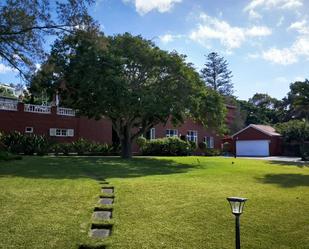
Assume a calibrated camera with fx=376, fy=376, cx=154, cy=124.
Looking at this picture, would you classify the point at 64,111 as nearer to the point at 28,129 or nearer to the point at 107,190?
the point at 28,129

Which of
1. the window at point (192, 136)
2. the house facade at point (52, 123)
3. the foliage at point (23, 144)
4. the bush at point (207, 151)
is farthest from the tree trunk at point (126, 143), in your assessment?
the window at point (192, 136)

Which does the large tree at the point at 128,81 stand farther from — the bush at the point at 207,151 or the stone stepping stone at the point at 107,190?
the bush at the point at 207,151

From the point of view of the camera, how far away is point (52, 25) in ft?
53.0

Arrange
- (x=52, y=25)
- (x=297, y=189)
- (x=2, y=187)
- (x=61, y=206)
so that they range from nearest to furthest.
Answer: (x=61, y=206) → (x=2, y=187) → (x=297, y=189) → (x=52, y=25)

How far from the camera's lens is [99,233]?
6.87m

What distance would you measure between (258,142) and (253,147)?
1.00 metres

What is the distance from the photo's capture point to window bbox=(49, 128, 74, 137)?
3180 cm

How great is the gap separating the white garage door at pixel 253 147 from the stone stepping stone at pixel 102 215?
4210cm

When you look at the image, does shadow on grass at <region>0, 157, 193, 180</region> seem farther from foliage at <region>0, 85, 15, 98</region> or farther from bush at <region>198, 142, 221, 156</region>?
foliage at <region>0, 85, 15, 98</region>

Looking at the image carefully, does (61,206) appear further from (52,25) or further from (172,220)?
(52,25)

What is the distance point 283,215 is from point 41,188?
6321 millimetres

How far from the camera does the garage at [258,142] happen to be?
47.5m

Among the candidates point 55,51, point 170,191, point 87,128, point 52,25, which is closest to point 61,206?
point 170,191

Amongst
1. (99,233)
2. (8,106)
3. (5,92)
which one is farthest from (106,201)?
(5,92)
